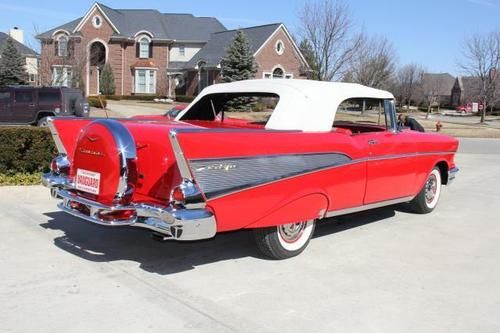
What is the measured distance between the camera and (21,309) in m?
3.94

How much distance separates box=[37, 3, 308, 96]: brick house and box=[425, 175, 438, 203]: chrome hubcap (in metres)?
36.5

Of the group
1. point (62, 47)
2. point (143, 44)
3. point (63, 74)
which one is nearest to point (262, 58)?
point (143, 44)

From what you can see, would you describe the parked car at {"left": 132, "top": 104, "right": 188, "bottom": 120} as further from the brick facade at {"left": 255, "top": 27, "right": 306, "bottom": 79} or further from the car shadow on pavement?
the brick facade at {"left": 255, "top": 27, "right": 306, "bottom": 79}

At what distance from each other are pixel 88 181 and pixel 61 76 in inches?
1262

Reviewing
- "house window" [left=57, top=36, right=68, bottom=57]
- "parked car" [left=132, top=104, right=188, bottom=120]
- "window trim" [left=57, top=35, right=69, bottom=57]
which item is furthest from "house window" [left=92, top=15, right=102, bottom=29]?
"parked car" [left=132, top=104, right=188, bottom=120]

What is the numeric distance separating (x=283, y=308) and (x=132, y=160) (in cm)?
176

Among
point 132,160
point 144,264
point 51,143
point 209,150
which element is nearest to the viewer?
point 209,150

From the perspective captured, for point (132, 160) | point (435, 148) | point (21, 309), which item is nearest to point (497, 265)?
point (435, 148)

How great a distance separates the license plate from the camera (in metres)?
4.80

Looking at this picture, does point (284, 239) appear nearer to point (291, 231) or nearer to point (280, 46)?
point (291, 231)

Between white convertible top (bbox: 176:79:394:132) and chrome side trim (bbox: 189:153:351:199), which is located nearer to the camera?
chrome side trim (bbox: 189:153:351:199)

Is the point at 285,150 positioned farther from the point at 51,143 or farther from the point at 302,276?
the point at 51,143

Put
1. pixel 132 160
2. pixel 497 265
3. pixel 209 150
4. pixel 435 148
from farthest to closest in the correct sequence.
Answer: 1. pixel 435 148
2. pixel 497 265
3. pixel 132 160
4. pixel 209 150

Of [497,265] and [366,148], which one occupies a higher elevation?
[366,148]
